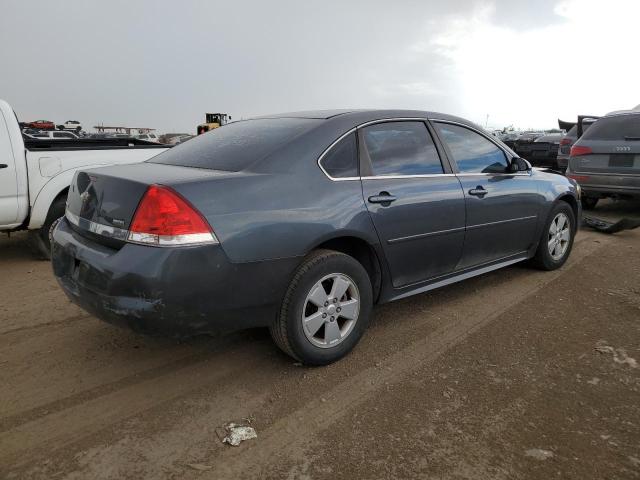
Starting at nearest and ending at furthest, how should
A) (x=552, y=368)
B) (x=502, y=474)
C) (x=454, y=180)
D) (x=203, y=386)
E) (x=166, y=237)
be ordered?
(x=502, y=474), (x=166, y=237), (x=203, y=386), (x=552, y=368), (x=454, y=180)

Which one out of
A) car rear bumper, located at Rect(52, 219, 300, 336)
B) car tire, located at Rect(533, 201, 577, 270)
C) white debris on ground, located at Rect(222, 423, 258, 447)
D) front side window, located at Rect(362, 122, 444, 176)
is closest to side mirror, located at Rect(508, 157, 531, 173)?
car tire, located at Rect(533, 201, 577, 270)

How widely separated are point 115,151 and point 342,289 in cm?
418

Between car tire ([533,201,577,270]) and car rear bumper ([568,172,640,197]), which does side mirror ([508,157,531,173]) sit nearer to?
car tire ([533,201,577,270])

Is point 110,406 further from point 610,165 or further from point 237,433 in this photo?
point 610,165

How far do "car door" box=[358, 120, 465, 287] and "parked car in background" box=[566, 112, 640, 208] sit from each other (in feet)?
15.9

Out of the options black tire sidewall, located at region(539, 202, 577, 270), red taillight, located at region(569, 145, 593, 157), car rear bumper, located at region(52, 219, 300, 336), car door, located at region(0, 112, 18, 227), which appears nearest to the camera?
car rear bumper, located at region(52, 219, 300, 336)

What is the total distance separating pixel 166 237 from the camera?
2.38 meters

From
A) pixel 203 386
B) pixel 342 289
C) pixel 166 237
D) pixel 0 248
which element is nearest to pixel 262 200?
pixel 166 237

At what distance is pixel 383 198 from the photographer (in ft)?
10.4

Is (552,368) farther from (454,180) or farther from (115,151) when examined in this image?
(115,151)

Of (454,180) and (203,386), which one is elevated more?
(454,180)

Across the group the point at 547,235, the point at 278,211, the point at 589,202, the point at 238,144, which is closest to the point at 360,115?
the point at 238,144

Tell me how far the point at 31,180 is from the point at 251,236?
3885 mm

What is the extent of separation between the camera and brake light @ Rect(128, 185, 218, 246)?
2379 millimetres
